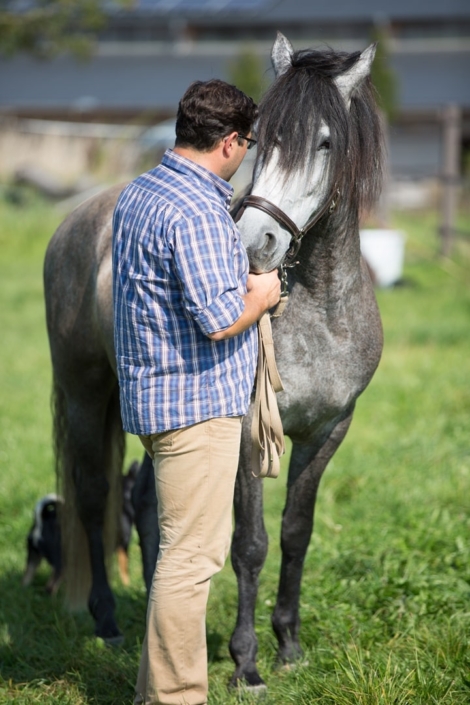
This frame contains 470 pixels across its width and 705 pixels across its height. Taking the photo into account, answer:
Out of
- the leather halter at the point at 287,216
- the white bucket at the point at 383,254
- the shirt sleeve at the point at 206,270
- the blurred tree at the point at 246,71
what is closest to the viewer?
the shirt sleeve at the point at 206,270

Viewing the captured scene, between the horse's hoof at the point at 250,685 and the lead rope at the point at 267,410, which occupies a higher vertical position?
the lead rope at the point at 267,410

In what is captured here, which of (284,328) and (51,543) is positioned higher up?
(284,328)

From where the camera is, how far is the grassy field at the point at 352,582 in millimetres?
3010

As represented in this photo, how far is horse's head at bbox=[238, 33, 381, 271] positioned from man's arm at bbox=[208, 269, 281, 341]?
88mm

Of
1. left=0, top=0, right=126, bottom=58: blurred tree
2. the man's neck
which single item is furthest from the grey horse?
left=0, top=0, right=126, bottom=58: blurred tree

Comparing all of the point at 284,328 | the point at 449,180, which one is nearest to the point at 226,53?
the point at 449,180

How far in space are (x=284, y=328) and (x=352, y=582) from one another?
4.47 ft

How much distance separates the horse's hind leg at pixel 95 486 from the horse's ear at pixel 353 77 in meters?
1.71

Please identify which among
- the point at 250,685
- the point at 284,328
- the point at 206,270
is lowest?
the point at 250,685

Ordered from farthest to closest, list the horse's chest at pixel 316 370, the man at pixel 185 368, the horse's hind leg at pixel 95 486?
the horse's hind leg at pixel 95 486 → the horse's chest at pixel 316 370 → the man at pixel 185 368

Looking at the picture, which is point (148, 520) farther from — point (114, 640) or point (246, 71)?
point (246, 71)

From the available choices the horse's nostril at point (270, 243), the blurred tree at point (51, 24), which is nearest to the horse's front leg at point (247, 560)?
the horse's nostril at point (270, 243)

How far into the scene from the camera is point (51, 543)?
166 inches

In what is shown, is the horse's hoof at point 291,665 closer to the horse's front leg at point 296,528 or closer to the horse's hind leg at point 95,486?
the horse's front leg at point 296,528
